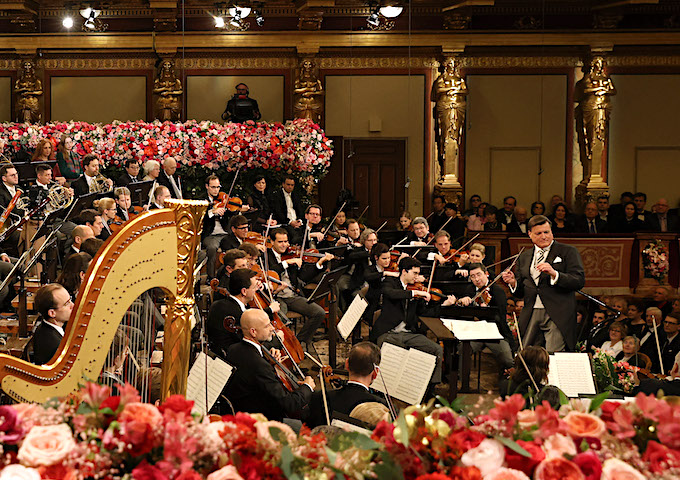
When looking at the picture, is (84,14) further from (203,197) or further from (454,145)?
(454,145)

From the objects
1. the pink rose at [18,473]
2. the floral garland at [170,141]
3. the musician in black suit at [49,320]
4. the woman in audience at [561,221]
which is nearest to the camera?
the pink rose at [18,473]

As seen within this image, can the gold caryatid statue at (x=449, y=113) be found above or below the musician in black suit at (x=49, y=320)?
above

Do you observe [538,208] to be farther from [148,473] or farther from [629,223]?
[148,473]

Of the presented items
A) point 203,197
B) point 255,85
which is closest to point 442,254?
point 203,197

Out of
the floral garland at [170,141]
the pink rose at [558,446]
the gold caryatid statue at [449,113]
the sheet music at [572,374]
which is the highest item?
the gold caryatid statue at [449,113]

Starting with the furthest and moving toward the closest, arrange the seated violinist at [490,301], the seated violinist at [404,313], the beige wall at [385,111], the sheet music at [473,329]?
the beige wall at [385,111] → the seated violinist at [490,301] → the seated violinist at [404,313] → the sheet music at [473,329]

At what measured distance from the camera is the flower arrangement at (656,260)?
34.2 feet

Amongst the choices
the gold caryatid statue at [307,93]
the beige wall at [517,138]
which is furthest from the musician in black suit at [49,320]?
the beige wall at [517,138]

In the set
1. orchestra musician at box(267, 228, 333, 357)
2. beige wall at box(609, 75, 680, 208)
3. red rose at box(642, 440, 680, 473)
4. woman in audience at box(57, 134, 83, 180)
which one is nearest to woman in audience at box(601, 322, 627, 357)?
orchestra musician at box(267, 228, 333, 357)

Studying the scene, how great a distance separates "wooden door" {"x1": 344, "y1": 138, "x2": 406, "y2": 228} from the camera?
42.9ft

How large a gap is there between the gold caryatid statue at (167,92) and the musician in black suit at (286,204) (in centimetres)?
374

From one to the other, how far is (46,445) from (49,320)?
243cm

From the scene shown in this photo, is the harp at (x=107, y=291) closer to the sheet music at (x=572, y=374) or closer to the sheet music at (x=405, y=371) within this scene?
the sheet music at (x=405, y=371)

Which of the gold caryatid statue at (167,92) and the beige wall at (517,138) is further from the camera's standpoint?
the beige wall at (517,138)
